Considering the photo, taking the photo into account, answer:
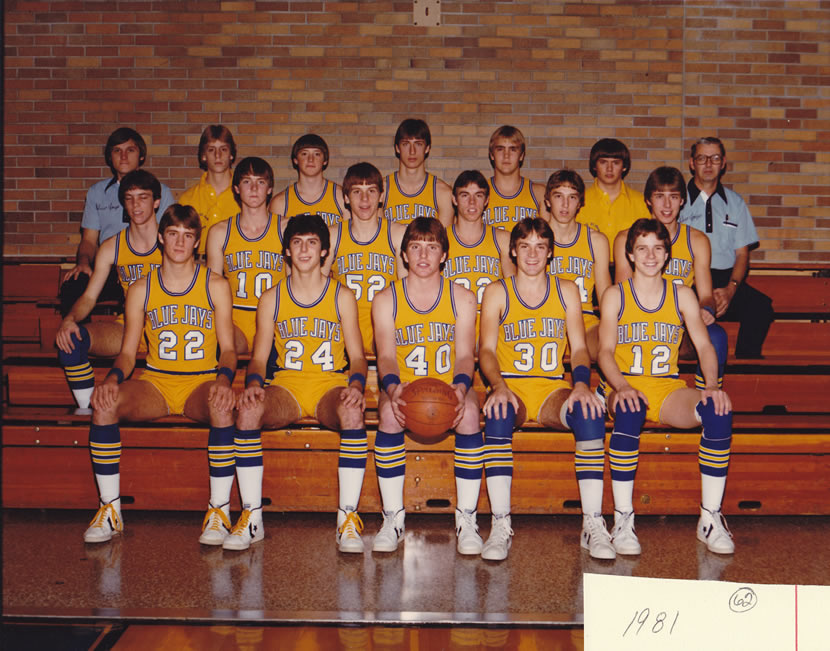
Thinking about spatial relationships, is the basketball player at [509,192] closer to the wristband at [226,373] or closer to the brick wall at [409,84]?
the brick wall at [409,84]

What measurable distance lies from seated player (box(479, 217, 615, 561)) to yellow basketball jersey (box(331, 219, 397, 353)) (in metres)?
0.68

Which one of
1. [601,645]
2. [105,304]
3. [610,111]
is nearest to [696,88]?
[610,111]

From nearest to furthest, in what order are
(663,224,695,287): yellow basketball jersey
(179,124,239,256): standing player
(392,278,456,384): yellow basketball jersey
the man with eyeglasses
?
(392,278,456,384): yellow basketball jersey
(663,224,695,287): yellow basketball jersey
the man with eyeglasses
(179,124,239,256): standing player

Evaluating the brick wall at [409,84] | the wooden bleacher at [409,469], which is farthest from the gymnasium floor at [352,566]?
the brick wall at [409,84]

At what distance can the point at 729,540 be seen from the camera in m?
3.07

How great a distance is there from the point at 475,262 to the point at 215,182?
63.0 inches

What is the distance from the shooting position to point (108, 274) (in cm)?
396

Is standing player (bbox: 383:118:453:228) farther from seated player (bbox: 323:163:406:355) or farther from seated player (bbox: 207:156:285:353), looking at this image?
seated player (bbox: 207:156:285:353)

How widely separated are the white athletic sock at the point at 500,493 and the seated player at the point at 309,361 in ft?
1.71

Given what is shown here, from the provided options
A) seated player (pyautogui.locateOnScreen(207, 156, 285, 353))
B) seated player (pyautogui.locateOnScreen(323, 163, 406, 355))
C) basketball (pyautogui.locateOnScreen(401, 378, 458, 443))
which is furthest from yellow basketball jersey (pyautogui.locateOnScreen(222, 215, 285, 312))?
basketball (pyautogui.locateOnScreen(401, 378, 458, 443))

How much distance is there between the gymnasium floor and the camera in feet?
8.38

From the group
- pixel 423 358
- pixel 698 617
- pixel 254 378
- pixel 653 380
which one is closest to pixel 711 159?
pixel 653 380

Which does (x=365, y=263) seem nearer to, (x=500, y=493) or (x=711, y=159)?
(x=500, y=493)

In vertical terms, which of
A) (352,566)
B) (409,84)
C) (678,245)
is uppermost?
(409,84)
